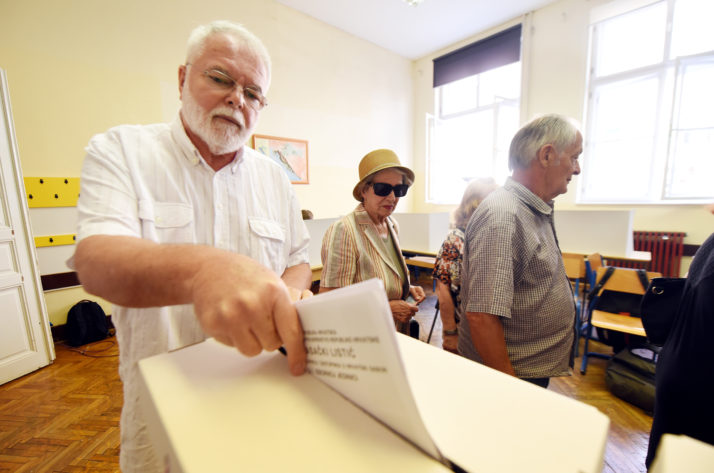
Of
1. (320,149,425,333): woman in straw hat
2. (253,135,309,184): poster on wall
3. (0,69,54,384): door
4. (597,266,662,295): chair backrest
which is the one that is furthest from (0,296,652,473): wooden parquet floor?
(253,135,309,184): poster on wall

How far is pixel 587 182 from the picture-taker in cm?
477

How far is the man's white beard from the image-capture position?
863mm

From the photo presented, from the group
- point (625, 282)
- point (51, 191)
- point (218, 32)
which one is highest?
point (218, 32)

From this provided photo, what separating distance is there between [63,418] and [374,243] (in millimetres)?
2502

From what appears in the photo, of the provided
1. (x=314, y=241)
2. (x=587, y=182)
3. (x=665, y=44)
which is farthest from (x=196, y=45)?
(x=665, y=44)

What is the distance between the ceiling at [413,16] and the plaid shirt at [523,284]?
4990mm

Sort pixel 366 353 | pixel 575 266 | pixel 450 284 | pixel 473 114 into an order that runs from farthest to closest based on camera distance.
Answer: pixel 473 114, pixel 575 266, pixel 450 284, pixel 366 353

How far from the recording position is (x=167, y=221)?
0.82 meters

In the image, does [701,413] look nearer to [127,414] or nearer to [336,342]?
[336,342]

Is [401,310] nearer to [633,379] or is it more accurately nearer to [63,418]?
[633,379]

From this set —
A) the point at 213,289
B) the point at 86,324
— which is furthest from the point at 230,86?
the point at 86,324

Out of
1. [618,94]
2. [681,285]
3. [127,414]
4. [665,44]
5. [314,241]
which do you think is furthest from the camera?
[618,94]

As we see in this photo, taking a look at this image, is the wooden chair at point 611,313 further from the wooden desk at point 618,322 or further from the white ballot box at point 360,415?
the white ballot box at point 360,415

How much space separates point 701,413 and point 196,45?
193 centimetres
